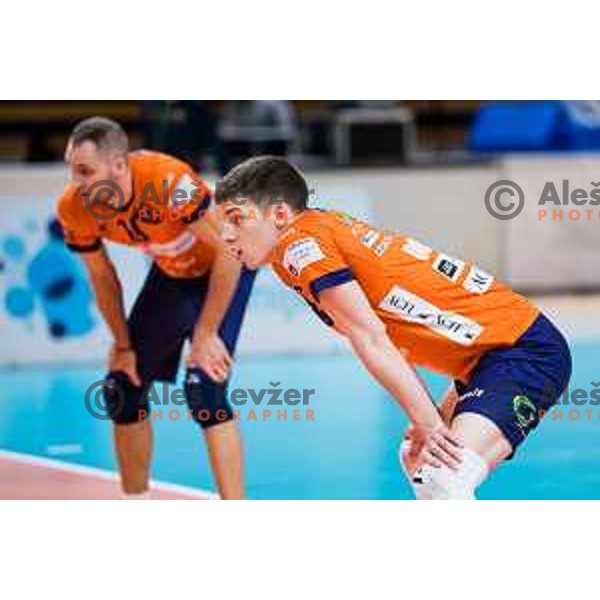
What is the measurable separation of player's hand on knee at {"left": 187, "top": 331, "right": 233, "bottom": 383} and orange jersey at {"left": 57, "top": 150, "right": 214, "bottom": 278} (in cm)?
25

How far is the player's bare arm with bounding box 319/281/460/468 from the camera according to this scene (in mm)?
5523

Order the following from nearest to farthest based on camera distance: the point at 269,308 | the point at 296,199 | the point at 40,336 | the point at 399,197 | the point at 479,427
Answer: the point at 479,427 → the point at 296,199 → the point at 269,308 → the point at 40,336 → the point at 399,197

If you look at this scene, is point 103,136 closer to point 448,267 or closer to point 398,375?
point 448,267

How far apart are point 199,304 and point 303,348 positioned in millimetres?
704

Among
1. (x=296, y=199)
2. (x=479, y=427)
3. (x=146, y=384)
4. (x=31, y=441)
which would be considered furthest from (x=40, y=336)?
(x=479, y=427)

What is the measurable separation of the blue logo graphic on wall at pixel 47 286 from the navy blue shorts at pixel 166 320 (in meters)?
1.61

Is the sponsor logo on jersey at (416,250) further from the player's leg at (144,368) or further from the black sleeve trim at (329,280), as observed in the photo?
the player's leg at (144,368)

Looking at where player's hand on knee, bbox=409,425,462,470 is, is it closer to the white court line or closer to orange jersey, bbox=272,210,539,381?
orange jersey, bbox=272,210,539,381

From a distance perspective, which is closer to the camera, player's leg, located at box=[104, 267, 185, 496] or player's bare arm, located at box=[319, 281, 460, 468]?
player's bare arm, located at box=[319, 281, 460, 468]

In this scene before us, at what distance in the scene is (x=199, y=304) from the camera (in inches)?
253

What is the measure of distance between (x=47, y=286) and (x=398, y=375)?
3.21 meters

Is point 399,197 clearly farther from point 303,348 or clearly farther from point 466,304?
point 466,304

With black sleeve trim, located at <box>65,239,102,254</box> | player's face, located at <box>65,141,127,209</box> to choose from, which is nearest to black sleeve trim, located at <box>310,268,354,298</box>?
player's face, located at <box>65,141,127,209</box>

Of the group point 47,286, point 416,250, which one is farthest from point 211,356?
point 47,286
